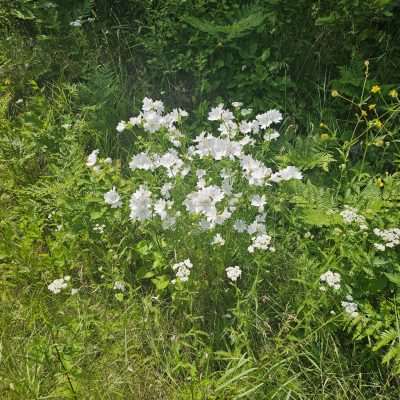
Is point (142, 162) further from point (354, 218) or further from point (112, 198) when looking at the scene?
point (354, 218)

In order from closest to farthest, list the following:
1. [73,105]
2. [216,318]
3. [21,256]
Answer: [216,318]
[21,256]
[73,105]

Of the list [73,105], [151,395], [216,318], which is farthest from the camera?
[73,105]

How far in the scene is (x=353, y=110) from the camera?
295cm

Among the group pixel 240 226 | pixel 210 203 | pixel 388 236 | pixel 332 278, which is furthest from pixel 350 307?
pixel 210 203

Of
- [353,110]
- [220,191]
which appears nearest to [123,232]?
[220,191]

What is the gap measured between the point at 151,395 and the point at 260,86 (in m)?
1.95

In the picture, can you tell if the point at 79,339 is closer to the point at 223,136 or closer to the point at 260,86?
the point at 223,136

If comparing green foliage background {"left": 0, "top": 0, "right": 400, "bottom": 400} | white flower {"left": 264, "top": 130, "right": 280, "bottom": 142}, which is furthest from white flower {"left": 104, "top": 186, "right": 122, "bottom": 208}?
white flower {"left": 264, "top": 130, "right": 280, "bottom": 142}

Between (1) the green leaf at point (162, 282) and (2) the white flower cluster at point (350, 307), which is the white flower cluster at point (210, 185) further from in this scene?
(2) the white flower cluster at point (350, 307)

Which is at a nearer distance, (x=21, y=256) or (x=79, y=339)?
(x=79, y=339)

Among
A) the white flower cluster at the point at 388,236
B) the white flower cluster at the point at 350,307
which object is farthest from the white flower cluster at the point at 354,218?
the white flower cluster at the point at 350,307

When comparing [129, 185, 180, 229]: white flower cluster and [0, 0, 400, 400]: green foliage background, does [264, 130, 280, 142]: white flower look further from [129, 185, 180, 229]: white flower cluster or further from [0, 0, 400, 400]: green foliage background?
[129, 185, 180, 229]: white flower cluster

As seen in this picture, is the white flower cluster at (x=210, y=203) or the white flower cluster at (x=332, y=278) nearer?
the white flower cluster at (x=332, y=278)

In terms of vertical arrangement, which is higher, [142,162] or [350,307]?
[142,162]
